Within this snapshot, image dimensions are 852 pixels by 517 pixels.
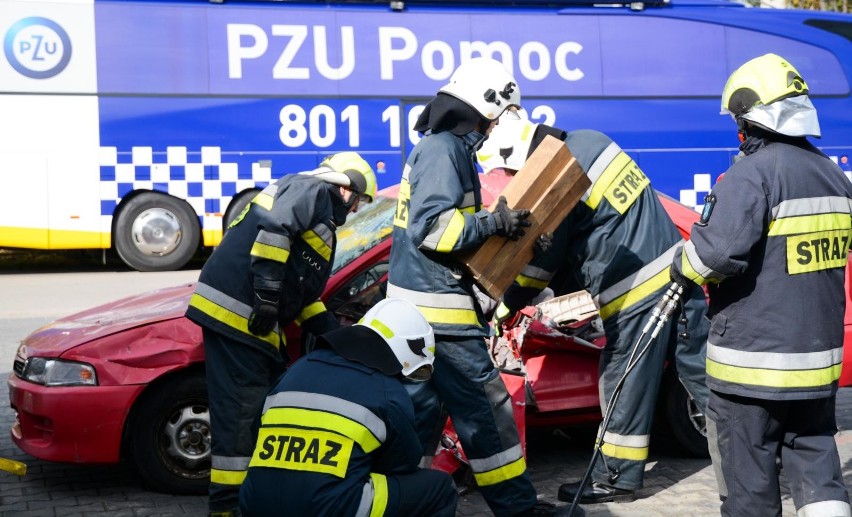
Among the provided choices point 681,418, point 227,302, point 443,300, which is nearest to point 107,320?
point 227,302

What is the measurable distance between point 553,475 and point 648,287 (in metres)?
1.16

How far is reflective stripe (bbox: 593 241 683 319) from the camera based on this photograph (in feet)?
16.7

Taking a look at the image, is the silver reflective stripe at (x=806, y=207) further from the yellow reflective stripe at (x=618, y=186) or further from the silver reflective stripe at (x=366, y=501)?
the silver reflective stripe at (x=366, y=501)

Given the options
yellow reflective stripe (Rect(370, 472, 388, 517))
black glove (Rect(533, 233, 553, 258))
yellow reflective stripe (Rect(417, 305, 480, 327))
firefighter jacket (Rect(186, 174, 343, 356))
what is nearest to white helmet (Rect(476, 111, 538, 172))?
black glove (Rect(533, 233, 553, 258))

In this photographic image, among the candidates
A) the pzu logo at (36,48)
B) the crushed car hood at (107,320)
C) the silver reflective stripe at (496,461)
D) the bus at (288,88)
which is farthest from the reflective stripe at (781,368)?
the pzu logo at (36,48)

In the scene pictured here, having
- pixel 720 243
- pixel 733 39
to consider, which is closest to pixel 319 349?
pixel 720 243

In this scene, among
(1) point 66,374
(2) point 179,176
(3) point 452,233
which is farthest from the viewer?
(2) point 179,176

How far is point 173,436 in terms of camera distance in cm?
534

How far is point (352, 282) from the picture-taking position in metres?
5.50

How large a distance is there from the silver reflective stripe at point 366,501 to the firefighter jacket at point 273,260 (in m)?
1.38

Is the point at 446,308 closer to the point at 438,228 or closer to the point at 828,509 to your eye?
the point at 438,228

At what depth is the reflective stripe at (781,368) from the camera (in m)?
3.92

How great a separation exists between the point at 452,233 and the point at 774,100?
4.13ft

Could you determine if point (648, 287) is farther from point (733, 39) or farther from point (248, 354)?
point (733, 39)
